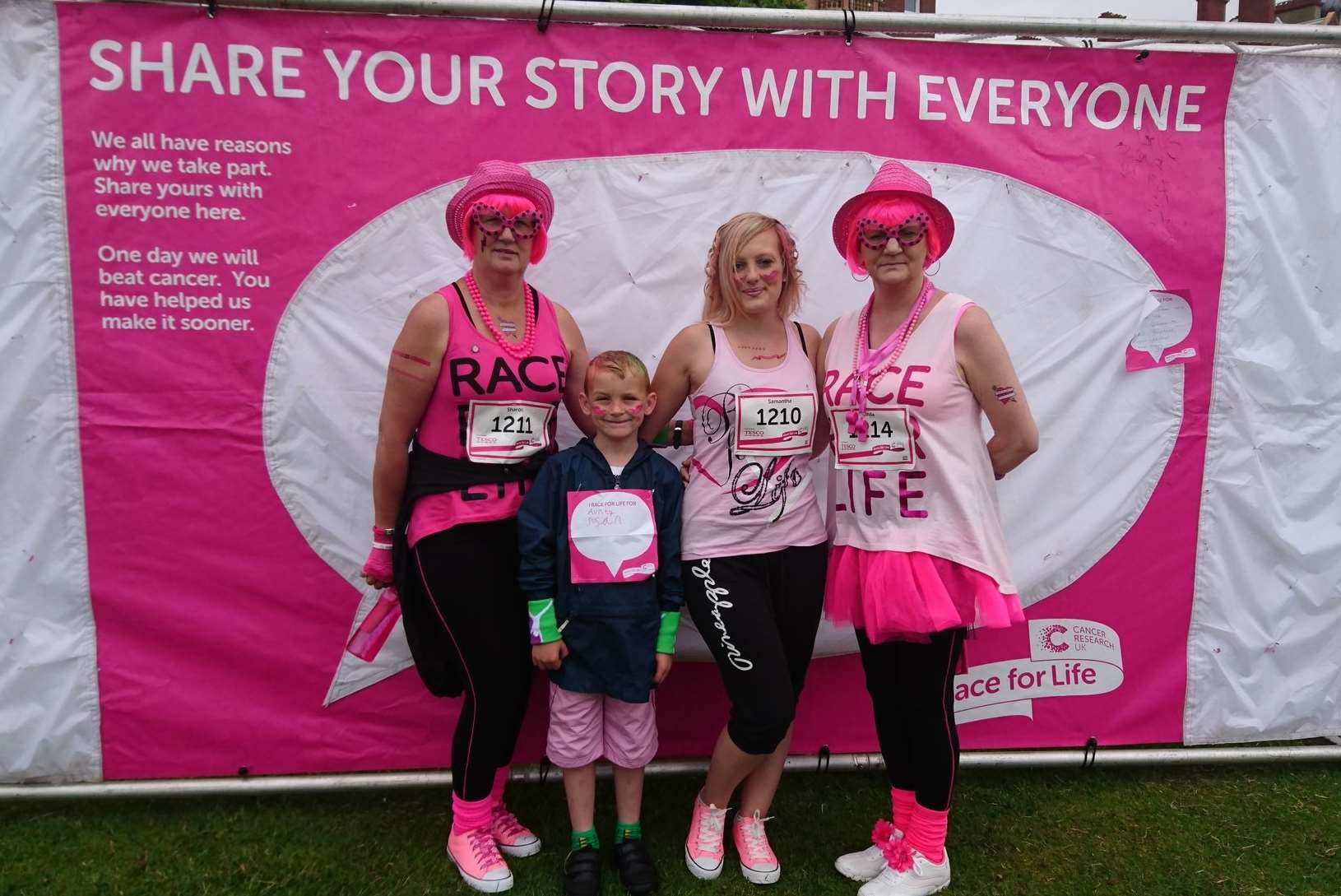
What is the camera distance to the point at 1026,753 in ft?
10.1

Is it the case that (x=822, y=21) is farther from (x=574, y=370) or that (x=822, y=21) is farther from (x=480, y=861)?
(x=480, y=861)

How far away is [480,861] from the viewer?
2.48m

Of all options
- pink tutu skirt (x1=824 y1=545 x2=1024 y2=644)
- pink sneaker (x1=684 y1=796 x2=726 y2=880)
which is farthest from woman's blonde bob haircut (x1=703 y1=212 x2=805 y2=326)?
pink sneaker (x1=684 y1=796 x2=726 y2=880)

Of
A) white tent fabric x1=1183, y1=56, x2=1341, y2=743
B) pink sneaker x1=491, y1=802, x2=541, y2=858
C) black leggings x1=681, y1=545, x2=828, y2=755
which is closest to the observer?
black leggings x1=681, y1=545, x2=828, y2=755

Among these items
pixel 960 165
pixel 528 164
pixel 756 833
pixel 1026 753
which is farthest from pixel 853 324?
pixel 1026 753

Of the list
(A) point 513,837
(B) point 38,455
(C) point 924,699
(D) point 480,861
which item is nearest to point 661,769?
(A) point 513,837

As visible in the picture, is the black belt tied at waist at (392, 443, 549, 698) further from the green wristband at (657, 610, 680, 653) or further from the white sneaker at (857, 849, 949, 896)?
the white sneaker at (857, 849, 949, 896)

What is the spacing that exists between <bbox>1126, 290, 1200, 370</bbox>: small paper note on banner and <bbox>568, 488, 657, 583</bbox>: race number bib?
1.98 metres

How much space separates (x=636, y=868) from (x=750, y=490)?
3.77 ft

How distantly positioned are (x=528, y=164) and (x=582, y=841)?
7.03 ft

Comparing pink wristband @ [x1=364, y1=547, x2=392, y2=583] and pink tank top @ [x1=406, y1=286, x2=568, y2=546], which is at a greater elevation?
pink tank top @ [x1=406, y1=286, x2=568, y2=546]

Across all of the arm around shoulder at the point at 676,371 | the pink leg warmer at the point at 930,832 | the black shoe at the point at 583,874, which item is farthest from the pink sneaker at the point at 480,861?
the arm around shoulder at the point at 676,371

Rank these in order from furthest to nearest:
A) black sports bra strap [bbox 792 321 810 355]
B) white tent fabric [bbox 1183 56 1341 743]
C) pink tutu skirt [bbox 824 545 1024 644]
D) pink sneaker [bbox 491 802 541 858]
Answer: white tent fabric [bbox 1183 56 1341 743]
pink sneaker [bbox 491 802 541 858]
black sports bra strap [bbox 792 321 810 355]
pink tutu skirt [bbox 824 545 1024 644]

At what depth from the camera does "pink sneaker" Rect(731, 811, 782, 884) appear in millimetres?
2479
